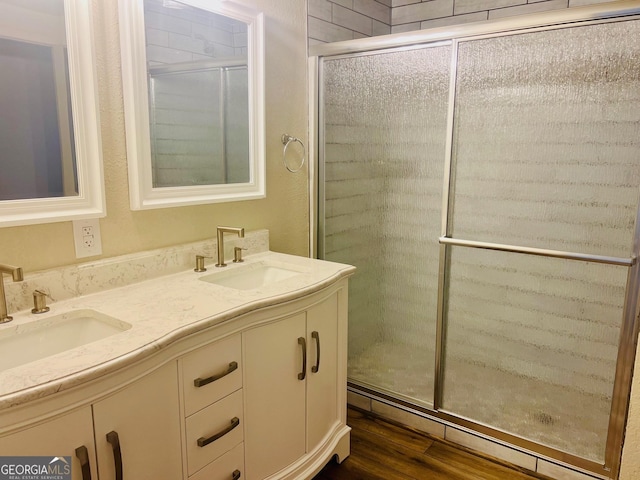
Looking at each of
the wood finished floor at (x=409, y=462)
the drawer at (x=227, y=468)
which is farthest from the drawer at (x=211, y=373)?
the wood finished floor at (x=409, y=462)

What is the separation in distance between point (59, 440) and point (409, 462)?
146cm

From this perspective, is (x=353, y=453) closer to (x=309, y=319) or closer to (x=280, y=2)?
(x=309, y=319)

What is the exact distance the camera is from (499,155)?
2.08 m

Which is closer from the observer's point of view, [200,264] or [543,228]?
[200,264]

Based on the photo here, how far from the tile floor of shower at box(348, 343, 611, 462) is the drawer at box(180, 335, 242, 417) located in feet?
3.88

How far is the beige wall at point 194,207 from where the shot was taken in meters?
1.47

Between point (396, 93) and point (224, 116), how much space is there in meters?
0.82

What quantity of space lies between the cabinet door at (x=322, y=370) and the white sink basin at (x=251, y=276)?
A: 0.20 metres

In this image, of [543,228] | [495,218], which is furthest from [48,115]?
[543,228]

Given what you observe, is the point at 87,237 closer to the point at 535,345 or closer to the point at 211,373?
the point at 211,373

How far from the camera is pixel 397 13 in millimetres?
2848

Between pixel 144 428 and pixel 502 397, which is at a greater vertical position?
pixel 144 428

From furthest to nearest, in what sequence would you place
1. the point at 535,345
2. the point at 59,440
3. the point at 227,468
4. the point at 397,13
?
the point at 397,13
the point at 535,345
the point at 227,468
the point at 59,440

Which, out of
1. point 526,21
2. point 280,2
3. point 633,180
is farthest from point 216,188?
point 633,180
